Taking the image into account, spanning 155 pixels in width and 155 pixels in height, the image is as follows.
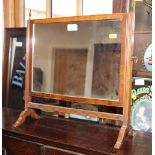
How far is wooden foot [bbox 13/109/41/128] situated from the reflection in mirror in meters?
0.15

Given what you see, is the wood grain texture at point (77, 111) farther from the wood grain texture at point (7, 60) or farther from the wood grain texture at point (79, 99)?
the wood grain texture at point (7, 60)

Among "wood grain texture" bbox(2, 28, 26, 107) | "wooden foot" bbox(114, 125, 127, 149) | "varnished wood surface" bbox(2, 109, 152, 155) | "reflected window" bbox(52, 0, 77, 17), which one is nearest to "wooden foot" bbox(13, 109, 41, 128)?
"varnished wood surface" bbox(2, 109, 152, 155)

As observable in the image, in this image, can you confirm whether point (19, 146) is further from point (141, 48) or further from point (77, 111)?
point (141, 48)

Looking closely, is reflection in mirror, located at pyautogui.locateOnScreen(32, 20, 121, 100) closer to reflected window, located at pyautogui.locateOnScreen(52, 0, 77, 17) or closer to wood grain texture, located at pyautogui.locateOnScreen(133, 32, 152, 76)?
wood grain texture, located at pyautogui.locateOnScreen(133, 32, 152, 76)

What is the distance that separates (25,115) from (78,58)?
19.5 inches

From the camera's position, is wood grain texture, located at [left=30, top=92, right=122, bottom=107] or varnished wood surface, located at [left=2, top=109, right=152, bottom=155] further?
wood grain texture, located at [left=30, top=92, right=122, bottom=107]

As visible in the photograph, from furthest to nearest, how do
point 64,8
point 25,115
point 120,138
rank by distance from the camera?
point 64,8
point 25,115
point 120,138

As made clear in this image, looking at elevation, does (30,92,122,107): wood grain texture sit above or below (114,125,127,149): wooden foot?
above

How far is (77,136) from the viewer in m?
1.29

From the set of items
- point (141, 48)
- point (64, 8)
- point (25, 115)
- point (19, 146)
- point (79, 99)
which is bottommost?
point (19, 146)

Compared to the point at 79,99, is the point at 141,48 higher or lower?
higher

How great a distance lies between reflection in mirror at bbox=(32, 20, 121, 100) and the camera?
131 centimetres

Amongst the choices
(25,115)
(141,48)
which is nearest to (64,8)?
(141,48)

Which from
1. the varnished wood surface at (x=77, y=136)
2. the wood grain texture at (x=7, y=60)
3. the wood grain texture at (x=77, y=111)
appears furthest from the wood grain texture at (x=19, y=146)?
the wood grain texture at (x=7, y=60)
